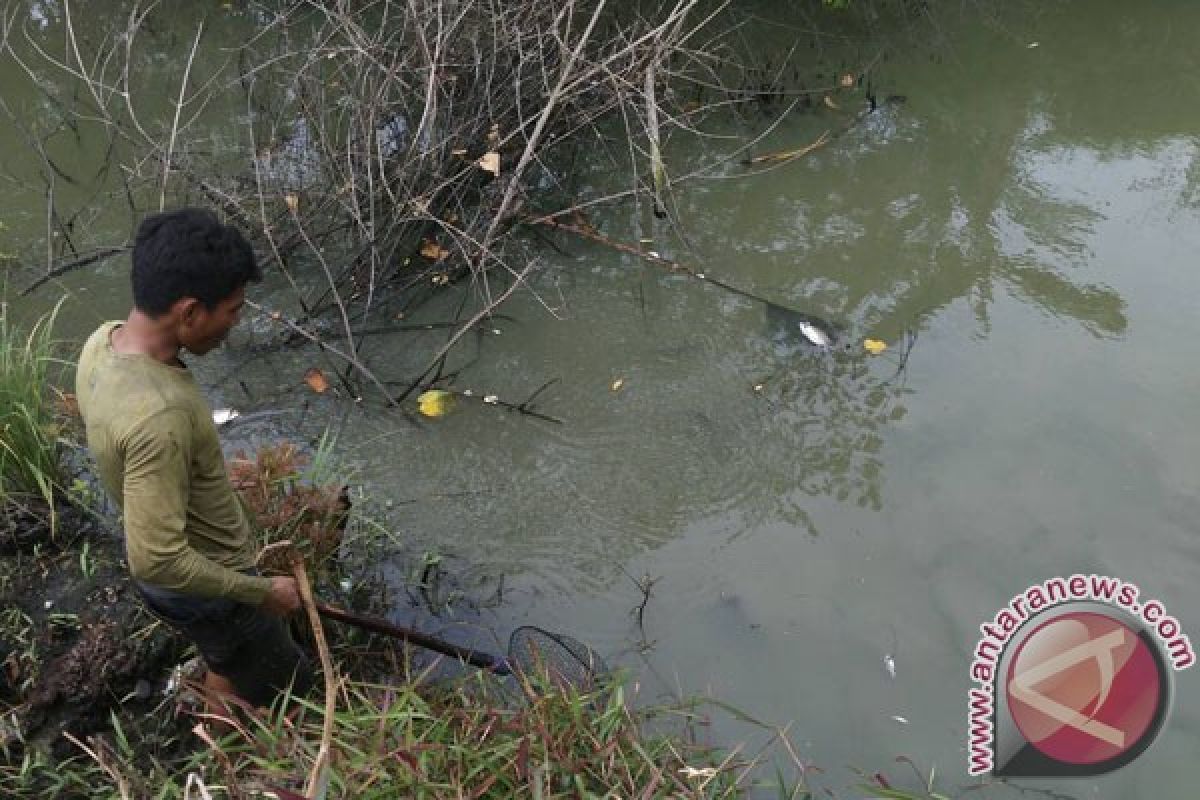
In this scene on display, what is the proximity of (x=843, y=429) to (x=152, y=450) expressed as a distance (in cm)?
276

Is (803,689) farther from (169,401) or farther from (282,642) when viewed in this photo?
(169,401)

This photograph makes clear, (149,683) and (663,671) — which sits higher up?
(149,683)

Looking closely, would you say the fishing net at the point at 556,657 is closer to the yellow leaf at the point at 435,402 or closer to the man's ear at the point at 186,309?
the yellow leaf at the point at 435,402

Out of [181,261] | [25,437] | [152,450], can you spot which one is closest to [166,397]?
[152,450]

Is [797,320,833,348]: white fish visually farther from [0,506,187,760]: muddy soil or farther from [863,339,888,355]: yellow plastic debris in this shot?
[0,506,187,760]: muddy soil

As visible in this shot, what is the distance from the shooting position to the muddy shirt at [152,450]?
173 cm

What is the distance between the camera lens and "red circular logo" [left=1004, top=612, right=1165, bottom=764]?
2.71 m

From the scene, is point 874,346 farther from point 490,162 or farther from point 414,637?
point 414,637

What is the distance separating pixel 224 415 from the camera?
12.6ft

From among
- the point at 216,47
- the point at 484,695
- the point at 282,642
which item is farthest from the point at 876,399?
the point at 216,47

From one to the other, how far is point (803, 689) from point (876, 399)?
4.72 feet

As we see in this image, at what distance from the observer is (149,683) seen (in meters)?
2.61

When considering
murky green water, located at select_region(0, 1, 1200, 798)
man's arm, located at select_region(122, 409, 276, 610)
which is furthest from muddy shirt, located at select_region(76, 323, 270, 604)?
murky green water, located at select_region(0, 1, 1200, 798)

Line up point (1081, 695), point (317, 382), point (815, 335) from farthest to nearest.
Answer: point (815, 335)
point (317, 382)
point (1081, 695)
